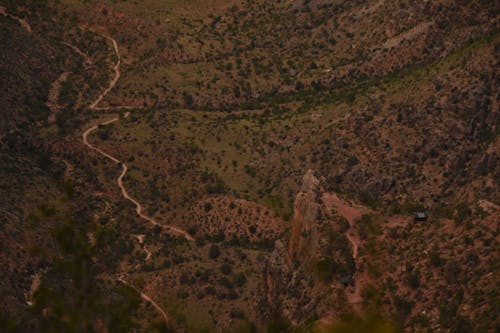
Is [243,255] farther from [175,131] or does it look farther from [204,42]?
[204,42]

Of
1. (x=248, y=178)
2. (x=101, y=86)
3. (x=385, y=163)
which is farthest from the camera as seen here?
(x=101, y=86)

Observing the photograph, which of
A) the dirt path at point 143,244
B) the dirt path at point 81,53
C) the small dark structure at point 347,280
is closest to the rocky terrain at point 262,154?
the small dark structure at point 347,280

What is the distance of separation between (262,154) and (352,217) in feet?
144

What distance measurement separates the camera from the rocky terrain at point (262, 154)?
93.8m

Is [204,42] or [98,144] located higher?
[204,42]

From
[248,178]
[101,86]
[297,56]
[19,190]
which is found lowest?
[19,190]

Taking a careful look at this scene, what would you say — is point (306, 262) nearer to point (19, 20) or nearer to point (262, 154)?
point (262, 154)

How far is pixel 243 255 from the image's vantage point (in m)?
132

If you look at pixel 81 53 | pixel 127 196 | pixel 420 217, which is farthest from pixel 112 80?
pixel 420 217

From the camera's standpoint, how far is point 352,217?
340 feet

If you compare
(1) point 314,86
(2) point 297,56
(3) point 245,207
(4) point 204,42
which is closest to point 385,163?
(3) point 245,207

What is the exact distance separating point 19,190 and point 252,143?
97.7ft

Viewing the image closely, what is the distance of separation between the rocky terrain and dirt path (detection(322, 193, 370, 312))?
0.80 feet

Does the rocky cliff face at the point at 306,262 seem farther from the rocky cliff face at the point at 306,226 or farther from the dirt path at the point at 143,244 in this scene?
the dirt path at the point at 143,244
